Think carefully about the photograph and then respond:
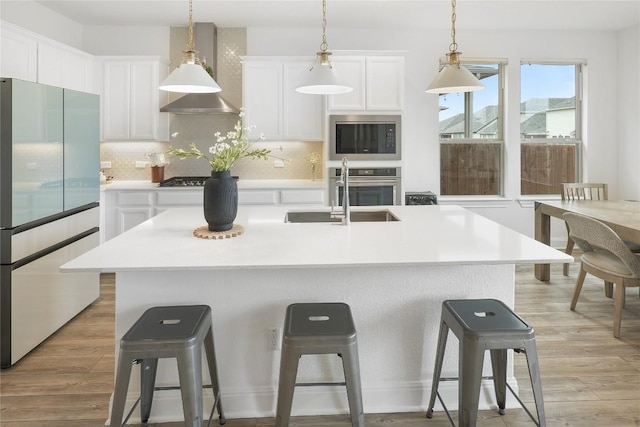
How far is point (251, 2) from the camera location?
4668mm

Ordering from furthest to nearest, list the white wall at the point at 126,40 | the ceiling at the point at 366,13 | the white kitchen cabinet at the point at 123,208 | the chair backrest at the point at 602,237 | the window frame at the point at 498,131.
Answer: the window frame at the point at 498,131 → the white wall at the point at 126,40 → the white kitchen cabinet at the point at 123,208 → the ceiling at the point at 366,13 → the chair backrest at the point at 602,237

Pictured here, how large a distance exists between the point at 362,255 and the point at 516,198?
15.2 ft

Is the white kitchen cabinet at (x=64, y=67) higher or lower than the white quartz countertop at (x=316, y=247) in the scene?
higher

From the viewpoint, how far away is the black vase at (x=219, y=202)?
2.51 m

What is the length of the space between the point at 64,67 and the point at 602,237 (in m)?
4.71

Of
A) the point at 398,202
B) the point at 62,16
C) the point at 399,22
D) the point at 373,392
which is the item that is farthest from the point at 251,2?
the point at 373,392

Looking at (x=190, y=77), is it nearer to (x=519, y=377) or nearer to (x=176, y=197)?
(x=519, y=377)

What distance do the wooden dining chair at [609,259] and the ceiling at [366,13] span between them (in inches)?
98.0

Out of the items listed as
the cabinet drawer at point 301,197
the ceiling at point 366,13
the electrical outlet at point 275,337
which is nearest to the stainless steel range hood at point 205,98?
the ceiling at point 366,13

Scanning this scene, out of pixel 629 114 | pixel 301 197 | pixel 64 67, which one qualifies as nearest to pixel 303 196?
pixel 301 197

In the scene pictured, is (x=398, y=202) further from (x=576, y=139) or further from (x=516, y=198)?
(x=576, y=139)

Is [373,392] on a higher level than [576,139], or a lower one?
lower

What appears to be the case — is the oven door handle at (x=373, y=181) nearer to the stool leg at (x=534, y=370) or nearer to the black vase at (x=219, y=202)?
the black vase at (x=219, y=202)

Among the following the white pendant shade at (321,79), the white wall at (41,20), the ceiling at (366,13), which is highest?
the ceiling at (366,13)
